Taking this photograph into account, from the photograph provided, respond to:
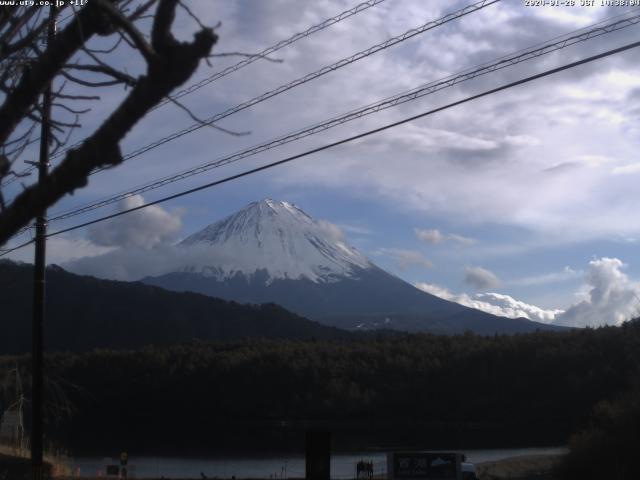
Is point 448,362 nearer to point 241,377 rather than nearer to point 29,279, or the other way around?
point 241,377

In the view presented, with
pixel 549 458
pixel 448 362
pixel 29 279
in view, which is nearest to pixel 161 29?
pixel 549 458

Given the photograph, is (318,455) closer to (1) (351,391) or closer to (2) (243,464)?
(2) (243,464)

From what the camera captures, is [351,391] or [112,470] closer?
[112,470]

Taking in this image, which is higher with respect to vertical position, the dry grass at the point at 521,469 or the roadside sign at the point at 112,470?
the roadside sign at the point at 112,470

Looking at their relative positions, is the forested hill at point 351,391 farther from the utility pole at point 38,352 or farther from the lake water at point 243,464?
the utility pole at point 38,352

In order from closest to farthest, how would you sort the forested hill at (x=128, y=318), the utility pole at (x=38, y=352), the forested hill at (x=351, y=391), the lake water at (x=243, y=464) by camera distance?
the utility pole at (x=38, y=352), the lake water at (x=243, y=464), the forested hill at (x=351, y=391), the forested hill at (x=128, y=318)

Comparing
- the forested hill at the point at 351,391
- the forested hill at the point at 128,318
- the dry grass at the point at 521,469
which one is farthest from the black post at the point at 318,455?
the forested hill at the point at 128,318

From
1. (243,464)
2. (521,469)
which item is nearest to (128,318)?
(243,464)
